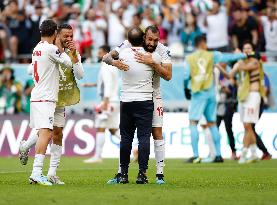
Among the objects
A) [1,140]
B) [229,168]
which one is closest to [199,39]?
[229,168]

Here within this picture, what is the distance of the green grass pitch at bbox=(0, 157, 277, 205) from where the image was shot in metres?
12.9

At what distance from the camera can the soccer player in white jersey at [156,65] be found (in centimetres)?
1577

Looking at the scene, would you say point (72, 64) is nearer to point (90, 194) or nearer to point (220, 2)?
point (90, 194)

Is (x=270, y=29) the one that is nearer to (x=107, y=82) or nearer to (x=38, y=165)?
(x=107, y=82)

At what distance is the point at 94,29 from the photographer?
3186 centimetres

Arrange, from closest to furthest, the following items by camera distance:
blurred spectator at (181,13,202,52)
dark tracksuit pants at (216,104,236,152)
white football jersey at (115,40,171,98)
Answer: white football jersey at (115,40,171,98) → dark tracksuit pants at (216,104,236,152) → blurred spectator at (181,13,202,52)

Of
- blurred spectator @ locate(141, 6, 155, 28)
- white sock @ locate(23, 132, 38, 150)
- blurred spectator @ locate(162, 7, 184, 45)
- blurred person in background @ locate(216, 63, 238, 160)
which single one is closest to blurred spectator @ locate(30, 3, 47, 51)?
blurred spectator @ locate(141, 6, 155, 28)

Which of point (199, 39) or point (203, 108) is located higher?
point (199, 39)

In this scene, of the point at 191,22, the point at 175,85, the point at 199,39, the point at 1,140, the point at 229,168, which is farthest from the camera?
the point at 191,22

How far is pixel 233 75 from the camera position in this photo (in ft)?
84.0

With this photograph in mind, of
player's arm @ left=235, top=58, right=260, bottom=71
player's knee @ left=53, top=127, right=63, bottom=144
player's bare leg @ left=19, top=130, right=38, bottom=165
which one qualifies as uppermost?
player's arm @ left=235, top=58, right=260, bottom=71

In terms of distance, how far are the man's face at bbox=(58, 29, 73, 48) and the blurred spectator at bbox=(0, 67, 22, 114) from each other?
13.5 metres

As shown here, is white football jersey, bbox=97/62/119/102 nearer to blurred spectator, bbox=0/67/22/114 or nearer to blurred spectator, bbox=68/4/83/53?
blurred spectator, bbox=0/67/22/114

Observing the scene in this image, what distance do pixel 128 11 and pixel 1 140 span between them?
24.3 ft
